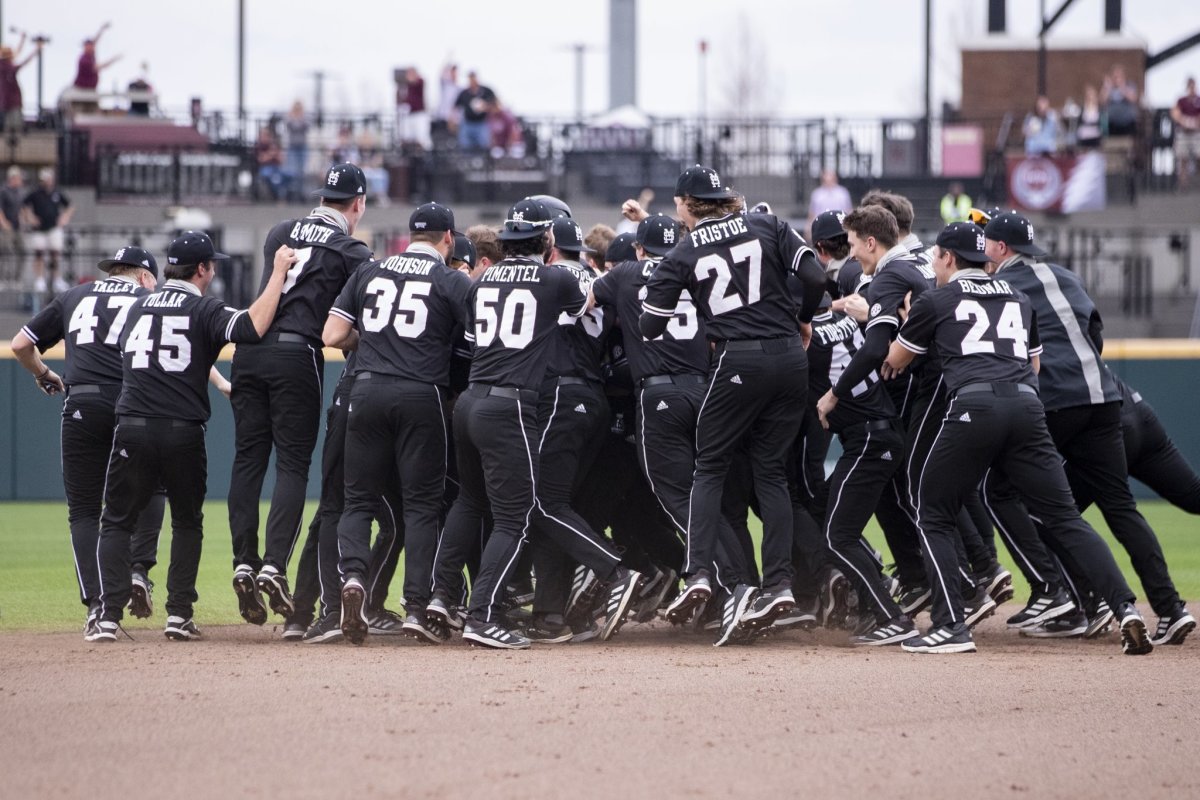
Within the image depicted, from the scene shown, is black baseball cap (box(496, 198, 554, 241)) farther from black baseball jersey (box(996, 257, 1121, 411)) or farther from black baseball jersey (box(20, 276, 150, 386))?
black baseball jersey (box(996, 257, 1121, 411))

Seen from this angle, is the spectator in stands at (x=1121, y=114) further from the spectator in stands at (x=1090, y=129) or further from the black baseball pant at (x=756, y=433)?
the black baseball pant at (x=756, y=433)

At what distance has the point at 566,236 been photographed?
8.54 m

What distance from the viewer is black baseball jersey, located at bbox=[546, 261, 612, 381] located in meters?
8.41

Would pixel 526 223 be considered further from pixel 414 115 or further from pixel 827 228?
pixel 414 115

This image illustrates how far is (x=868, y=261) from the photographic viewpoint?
8.36 m

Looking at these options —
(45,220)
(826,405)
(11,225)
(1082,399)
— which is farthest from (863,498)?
(11,225)

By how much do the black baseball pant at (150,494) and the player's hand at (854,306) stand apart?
3.64 meters

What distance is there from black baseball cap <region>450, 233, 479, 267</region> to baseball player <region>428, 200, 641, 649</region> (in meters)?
0.96

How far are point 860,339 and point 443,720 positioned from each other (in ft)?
12.3

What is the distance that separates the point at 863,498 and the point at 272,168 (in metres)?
17.9

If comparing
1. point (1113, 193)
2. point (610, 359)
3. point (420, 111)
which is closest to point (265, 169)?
point (420, 111)

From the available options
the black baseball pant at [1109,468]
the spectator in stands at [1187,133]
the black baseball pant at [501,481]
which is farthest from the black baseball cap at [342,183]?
the spectator in stands at [1187,133]

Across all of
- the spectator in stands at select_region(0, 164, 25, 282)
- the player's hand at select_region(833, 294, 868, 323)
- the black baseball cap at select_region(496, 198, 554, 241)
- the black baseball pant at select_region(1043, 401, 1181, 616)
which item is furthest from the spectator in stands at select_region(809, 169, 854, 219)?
the black baseball cap at select_region(496, 198, 554, 241)

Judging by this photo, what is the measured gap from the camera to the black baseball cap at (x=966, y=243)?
7871 millimetres
